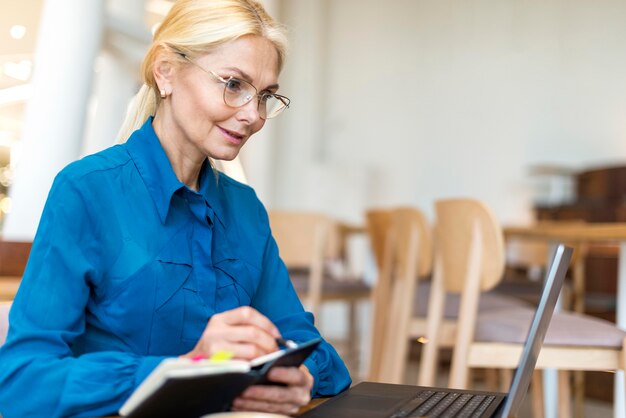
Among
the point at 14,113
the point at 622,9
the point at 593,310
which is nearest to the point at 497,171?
the point at 622,9

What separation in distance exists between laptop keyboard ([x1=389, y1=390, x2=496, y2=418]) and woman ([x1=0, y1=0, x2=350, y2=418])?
12cm

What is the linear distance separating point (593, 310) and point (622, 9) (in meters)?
3.38

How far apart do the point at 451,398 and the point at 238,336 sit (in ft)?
Answer: 1.05

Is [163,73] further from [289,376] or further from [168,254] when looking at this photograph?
[289,376]

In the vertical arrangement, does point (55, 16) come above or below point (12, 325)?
above

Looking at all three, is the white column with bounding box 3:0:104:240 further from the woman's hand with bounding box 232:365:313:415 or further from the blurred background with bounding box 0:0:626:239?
the blurred background with bounding box 0:0:626:239

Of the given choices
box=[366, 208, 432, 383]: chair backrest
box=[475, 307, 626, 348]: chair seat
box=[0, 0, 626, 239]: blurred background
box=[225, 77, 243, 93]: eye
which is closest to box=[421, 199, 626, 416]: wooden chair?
box=[475, 307, 626, 348]: chair seat

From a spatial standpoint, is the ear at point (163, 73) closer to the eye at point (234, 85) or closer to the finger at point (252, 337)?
the eye at point (234, 85)

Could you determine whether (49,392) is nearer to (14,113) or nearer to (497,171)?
(14,113)

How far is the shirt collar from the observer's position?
1.04 metres

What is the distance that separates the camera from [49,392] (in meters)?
0.84

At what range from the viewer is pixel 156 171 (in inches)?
42.1

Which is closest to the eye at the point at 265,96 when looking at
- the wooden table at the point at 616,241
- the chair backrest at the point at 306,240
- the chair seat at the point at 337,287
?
the wooden table at the point at 616,241

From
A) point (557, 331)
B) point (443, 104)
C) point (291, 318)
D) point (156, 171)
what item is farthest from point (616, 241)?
point (443, 104)
